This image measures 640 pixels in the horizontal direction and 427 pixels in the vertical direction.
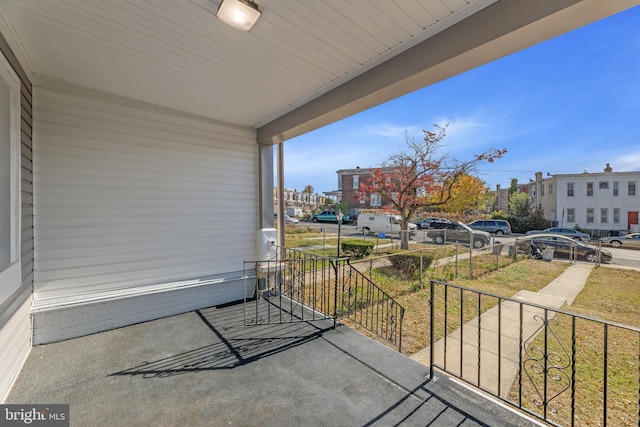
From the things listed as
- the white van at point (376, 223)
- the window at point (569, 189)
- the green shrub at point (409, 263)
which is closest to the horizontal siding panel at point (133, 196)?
the green shrub at point (409, 263)

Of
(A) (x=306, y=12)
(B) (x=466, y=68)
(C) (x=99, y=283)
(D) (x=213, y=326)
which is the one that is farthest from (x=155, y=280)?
(B) (x=466, y=68)

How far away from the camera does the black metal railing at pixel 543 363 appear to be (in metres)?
1.77

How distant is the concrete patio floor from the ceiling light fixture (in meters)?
2.70

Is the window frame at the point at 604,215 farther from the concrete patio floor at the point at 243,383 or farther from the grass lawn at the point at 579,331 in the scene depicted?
the concrete patio floor at the point at 243,383

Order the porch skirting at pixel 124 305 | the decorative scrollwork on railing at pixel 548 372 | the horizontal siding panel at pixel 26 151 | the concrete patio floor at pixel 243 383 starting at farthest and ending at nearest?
the porch skirting at pixel 124 305 → the horizontal siding panel at pixel 26 151 → the decorative scrollwork on railing at pixel 548 372 → the concrete patio floor at pixel 243 383

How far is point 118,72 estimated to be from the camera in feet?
8.44

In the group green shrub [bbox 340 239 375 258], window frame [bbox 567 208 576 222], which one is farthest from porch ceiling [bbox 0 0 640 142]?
window frame [bbox 567 208 576 222]

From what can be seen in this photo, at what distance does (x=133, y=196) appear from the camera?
3256mm

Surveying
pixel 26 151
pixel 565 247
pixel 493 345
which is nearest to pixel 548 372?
pixel 493 345

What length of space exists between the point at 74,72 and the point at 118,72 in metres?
0.46

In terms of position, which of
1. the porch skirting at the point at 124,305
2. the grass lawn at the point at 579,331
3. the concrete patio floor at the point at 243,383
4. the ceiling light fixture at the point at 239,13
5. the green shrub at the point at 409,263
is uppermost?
the ceiling light fixture at the point at 239,13

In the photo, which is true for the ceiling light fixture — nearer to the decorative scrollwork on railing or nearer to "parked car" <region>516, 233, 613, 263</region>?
the decorative scrollwork on railing

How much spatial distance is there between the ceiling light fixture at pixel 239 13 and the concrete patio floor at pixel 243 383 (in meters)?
2.70

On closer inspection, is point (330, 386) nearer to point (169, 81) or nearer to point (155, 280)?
point (155, 280)
